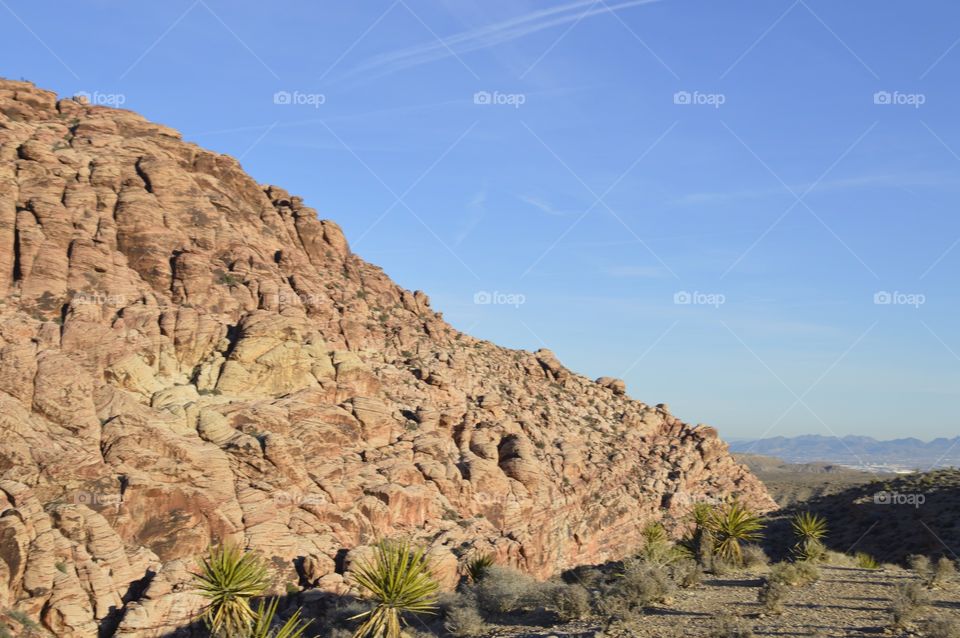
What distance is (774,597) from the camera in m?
20.1

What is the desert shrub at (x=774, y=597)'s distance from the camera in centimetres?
1997

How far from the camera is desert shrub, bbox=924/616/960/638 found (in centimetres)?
1586

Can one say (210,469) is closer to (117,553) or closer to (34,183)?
(117,553)

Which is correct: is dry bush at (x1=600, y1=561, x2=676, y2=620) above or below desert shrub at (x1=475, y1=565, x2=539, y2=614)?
above

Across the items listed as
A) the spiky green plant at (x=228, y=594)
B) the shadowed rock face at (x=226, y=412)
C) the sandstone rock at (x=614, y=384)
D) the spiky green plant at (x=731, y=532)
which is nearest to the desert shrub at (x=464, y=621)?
the spiky green plant at (x=228, y=594)

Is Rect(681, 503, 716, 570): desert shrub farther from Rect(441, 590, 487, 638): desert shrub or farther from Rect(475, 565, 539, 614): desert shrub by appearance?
Rect(441, 590, 487, 638): desert shrub

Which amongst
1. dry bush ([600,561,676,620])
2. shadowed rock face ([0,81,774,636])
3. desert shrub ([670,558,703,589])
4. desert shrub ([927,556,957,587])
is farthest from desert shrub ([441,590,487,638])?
desert shrub ([927,556,957,587])

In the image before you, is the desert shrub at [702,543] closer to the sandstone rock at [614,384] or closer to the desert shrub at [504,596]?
the desert shrub at [504,596]

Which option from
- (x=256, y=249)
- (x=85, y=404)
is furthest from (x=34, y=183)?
(x=85, y=404)

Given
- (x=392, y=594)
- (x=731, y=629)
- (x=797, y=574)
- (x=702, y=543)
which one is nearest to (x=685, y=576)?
(x=797, y=574)

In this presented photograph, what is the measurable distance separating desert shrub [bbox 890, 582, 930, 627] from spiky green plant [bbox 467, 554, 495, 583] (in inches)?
634

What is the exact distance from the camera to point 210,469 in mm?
30203

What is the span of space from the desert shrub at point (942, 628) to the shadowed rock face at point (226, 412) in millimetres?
19254

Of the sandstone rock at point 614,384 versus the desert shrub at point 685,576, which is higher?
the sandstone rock at point 614,384
